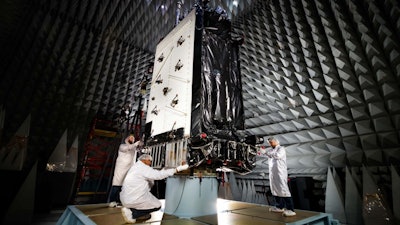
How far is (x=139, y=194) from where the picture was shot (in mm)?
2582

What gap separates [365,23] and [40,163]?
28.9 feet

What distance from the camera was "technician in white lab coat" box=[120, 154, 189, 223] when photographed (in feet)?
8.38

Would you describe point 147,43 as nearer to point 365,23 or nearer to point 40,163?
point 40,163

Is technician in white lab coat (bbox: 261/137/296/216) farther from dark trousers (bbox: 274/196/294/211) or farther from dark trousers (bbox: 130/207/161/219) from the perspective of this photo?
dark trousers (bbox: 130/207/161/219)

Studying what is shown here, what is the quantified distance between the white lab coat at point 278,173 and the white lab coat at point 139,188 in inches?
70.3

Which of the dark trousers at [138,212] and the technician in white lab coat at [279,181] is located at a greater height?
the technician in white lab coat at [279,181]

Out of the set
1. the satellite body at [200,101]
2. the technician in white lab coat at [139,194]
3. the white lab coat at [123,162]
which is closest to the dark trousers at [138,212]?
the technician in white lab coat at [139,194]

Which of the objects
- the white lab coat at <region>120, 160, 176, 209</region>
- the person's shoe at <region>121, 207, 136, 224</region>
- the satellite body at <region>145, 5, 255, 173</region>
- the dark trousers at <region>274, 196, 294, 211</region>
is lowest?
the person's shoe at <region>121, 207, 136, 224</region>

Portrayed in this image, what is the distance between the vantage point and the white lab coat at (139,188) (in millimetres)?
2557

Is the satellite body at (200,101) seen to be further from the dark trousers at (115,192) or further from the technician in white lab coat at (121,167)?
the dark trousers at (115,192)

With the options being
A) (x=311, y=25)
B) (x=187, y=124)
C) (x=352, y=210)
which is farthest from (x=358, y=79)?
(x=187, y=124)

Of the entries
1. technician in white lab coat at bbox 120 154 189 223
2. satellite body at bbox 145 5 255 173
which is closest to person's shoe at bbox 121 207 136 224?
technician in white lab coat at bbox 120 154 189 223

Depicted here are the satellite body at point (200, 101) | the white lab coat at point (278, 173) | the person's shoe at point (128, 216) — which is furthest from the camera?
the white lab coat at point (278, 173)

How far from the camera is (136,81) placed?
7.96 meters
